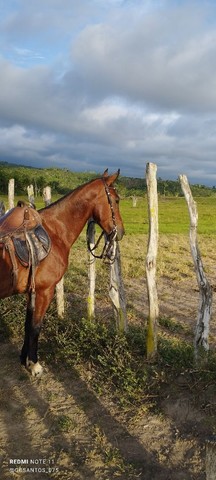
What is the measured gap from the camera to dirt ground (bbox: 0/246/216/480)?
148 inches

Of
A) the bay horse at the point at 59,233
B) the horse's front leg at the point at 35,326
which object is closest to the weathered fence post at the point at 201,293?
the bay horse at the point at 59,233

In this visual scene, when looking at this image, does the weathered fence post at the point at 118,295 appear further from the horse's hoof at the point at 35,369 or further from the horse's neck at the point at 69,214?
the horse's hoof at the point at 35,369

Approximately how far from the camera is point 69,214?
567 cm

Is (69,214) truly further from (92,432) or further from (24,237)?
(92,432)

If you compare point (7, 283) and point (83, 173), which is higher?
point (83, 173)

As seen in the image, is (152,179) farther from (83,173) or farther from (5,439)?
(83,173)

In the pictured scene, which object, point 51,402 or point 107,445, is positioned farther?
point 51,402

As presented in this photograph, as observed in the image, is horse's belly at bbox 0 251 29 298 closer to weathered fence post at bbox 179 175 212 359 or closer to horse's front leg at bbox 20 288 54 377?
horse's front leg at bbox 20 288 54 377

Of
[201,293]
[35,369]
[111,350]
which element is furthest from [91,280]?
[201,293]

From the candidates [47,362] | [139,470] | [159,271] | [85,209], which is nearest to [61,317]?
[47,362]

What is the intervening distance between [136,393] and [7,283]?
210cm

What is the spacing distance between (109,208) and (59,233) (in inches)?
31.0

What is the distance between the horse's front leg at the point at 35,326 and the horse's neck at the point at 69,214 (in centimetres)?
82

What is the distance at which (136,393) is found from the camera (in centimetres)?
478
